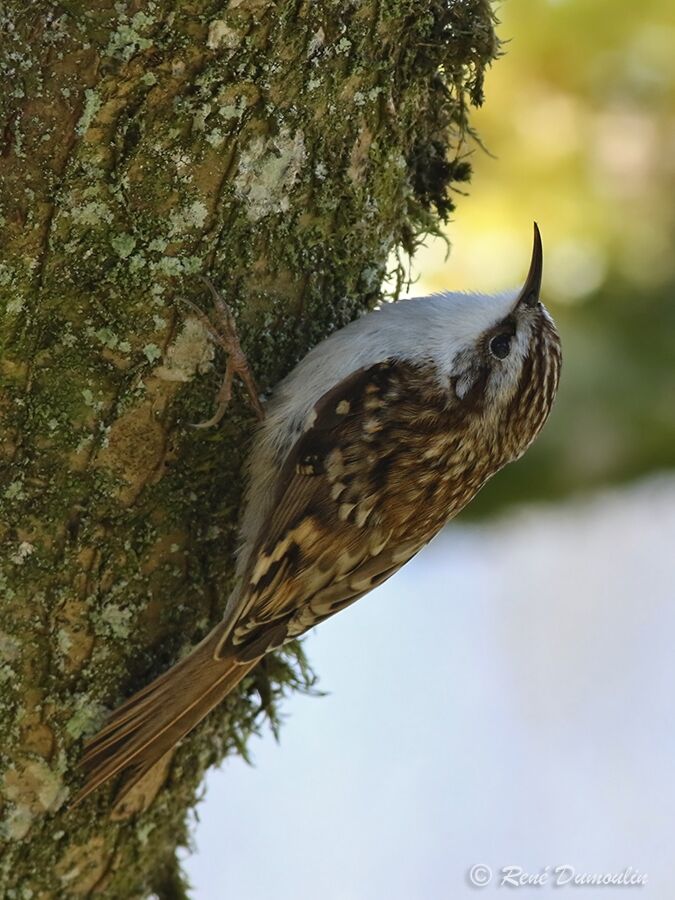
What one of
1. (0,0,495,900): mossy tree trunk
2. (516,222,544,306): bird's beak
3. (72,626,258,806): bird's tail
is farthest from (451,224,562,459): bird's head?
(72,626,258,806): bird's tail

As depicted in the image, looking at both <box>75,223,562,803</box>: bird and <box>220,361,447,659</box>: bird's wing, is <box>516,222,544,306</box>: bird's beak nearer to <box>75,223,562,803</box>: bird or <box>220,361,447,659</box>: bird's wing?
<box>75,223,562,803</box>: bird

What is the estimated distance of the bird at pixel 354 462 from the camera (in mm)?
1839

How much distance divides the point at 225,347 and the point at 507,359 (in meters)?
0.54

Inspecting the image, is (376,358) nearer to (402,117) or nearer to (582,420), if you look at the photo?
(402,117)

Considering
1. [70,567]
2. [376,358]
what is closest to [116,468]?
[70,567]

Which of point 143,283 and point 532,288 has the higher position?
point 532,288

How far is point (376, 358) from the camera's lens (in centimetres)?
193

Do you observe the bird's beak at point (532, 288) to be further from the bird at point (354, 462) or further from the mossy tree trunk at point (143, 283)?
the mossy tree trunk at point (143, 283)

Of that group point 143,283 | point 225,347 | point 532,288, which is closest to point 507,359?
point 532,288

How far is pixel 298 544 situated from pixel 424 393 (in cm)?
35

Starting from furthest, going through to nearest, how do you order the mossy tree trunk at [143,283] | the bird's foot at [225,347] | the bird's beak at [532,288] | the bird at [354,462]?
1. the bird's beak at [532,288]
2. the bird at [354,462]
3. the bird's foot at [225,347]
4. the mossy tree trunk at [143,283]

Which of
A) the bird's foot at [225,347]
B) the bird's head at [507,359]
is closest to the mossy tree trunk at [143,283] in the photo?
the bird's foot at [225,347]

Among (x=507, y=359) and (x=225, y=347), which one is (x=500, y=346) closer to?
Answer: (x=507, y=359)

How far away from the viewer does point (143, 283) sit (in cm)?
169
